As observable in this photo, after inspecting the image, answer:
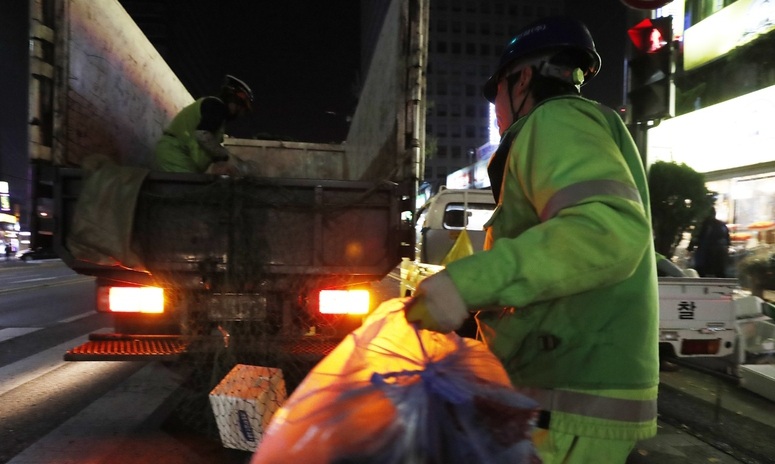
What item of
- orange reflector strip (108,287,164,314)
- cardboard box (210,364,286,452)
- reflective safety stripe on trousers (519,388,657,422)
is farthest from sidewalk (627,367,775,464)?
orange reflector strip (108,287,164,314)

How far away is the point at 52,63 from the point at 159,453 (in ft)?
8.52

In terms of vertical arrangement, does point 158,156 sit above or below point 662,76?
below

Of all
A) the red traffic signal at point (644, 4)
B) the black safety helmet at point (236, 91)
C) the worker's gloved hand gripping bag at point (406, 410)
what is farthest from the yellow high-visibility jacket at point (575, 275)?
the red traffic signal at point (644, 4)

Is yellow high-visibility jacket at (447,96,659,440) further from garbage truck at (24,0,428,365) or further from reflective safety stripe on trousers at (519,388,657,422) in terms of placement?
garbage truck at (24,0,428,365)

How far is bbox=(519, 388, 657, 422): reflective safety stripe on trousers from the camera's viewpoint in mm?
1167

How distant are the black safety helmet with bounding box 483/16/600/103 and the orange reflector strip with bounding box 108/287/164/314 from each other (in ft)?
9.83

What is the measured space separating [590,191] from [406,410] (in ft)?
1.97

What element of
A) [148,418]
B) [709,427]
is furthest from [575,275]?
[709,427]

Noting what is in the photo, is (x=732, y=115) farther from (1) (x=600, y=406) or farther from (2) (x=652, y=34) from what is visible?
(1) (x=600, y=406)

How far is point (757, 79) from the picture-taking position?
10.9m

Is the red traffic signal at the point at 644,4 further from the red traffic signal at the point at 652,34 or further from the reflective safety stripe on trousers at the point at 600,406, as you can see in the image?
the reflective safety stripe on trousers at the point at 600,406

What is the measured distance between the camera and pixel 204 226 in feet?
10.7

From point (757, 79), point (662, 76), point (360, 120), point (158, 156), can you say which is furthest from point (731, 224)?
point (158, 156)

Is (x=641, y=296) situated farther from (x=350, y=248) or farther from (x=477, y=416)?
(x=350, y=248)
